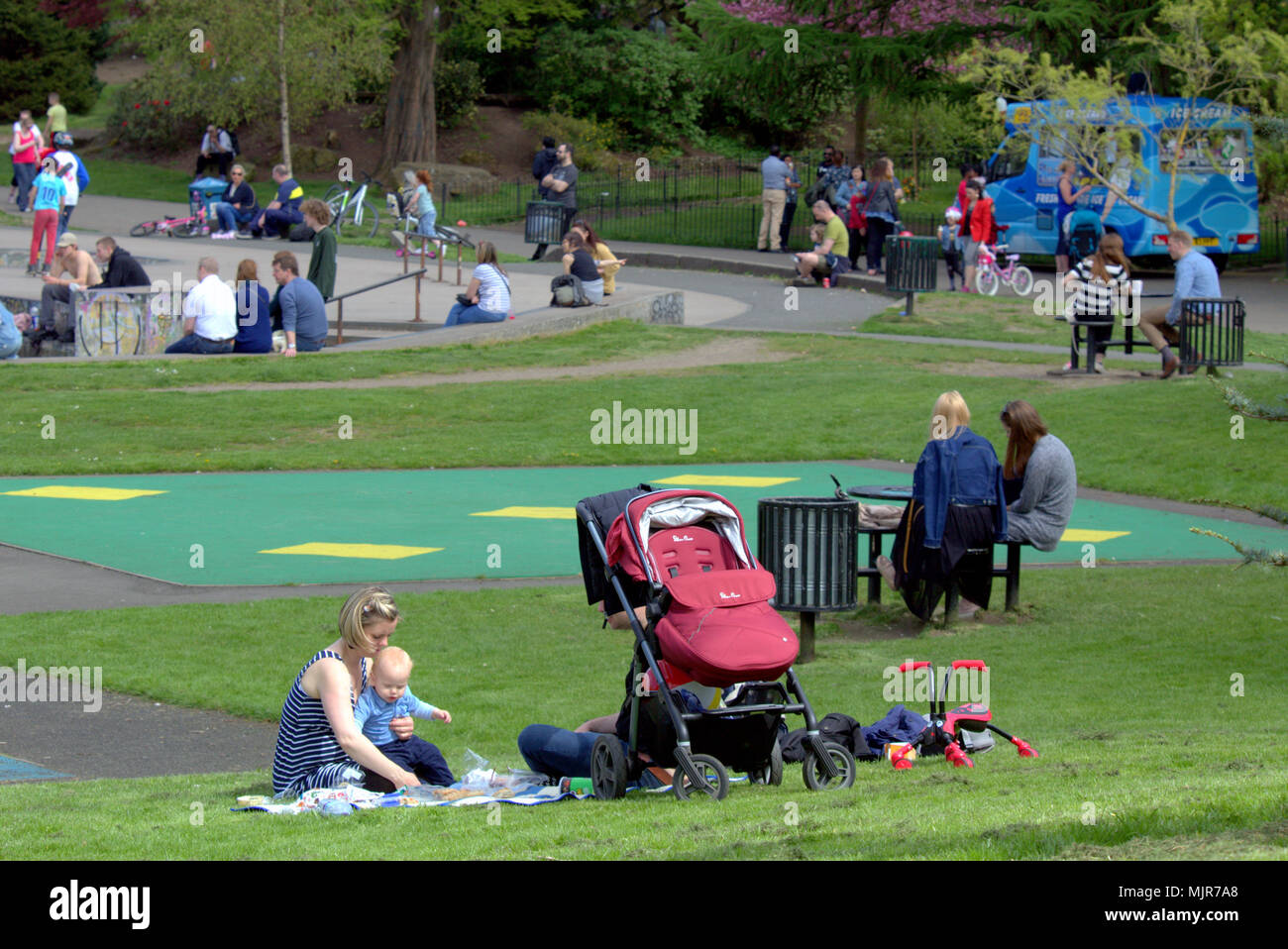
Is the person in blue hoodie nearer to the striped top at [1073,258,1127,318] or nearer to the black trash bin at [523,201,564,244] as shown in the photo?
the striped top at [1073,258,1127,318]

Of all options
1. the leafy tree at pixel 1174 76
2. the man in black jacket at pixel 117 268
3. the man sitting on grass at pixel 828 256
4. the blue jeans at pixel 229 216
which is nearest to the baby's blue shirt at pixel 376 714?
the man in black jacket at pixel 117 268

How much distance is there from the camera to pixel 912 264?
27.5 metres

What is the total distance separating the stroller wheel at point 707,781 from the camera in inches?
285

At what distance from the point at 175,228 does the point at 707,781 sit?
33876mm

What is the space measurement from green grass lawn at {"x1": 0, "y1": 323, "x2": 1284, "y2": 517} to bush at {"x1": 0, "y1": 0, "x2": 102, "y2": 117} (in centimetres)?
3626

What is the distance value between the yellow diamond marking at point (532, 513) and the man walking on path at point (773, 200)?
74.0 feet

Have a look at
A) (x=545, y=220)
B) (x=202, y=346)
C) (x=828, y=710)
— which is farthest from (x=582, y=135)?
(x=828, y=710)

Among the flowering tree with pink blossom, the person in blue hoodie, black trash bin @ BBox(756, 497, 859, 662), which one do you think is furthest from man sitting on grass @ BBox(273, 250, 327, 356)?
the flowering tree with pink blossom

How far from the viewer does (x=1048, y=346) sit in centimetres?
2631

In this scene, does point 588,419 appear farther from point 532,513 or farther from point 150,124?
point 150,124

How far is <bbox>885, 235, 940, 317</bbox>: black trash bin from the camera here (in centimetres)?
2725

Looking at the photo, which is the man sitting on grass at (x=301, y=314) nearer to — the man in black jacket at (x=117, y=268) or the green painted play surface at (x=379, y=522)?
the man in black jacket at (x=117, y=268)
